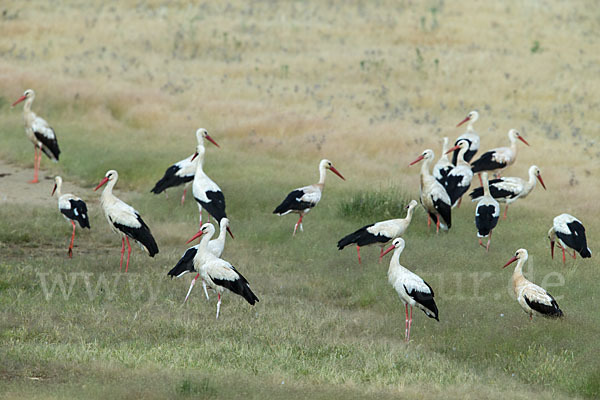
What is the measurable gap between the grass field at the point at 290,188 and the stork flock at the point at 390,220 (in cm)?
37

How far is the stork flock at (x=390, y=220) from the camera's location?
34.9ft

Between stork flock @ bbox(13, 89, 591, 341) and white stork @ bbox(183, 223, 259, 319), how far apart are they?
1 cm

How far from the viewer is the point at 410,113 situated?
25.5 m

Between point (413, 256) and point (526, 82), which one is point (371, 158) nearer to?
point (413, 256)

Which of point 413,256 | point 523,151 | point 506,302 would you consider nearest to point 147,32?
point 523,151

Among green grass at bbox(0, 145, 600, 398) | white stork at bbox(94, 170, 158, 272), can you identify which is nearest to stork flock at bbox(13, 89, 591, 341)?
white stork at bbox(94, 170, 158, 272)

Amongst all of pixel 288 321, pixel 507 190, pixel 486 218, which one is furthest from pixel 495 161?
pixel 288 321

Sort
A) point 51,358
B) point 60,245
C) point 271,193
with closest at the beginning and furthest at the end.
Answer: point 51,358 → point 60,245 → point 271,193

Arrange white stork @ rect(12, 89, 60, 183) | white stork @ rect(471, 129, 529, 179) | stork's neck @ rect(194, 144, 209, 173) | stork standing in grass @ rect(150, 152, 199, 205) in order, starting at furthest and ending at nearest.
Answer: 1. white stork @ rect(12, 89, 60, 183)
2. white stork @ rect(471, 129, 529, 179)
3. stork standing in grass @ rect(150, 152, 199, 205)
4. stork's neck @ rect(194, 144, 209, 173)

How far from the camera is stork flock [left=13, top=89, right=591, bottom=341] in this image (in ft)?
34.9

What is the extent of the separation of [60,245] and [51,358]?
630cm

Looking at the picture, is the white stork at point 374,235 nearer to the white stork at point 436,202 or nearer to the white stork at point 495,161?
the white stork at point 436,202

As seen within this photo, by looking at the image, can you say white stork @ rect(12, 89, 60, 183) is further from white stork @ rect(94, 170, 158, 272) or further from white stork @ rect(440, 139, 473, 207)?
white stork @ rect(440, 139, 473, 207)

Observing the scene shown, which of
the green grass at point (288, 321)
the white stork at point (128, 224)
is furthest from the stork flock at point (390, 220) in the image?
the green grass at point (288, 321)
